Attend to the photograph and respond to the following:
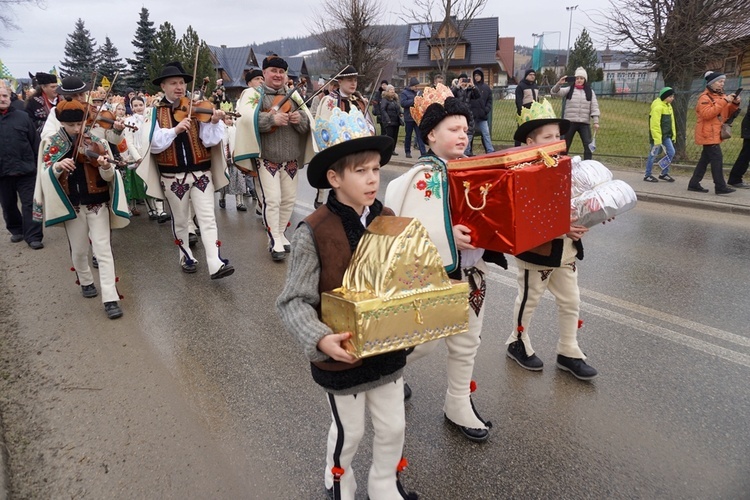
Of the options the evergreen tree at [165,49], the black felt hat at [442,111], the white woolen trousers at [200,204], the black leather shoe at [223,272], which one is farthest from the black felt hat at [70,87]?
the evergreen tree at [165,49]

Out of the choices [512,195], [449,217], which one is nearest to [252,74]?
[449,217]

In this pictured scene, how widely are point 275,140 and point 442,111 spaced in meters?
3.73

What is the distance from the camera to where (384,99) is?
14.1 meters

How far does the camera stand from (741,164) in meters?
8.66

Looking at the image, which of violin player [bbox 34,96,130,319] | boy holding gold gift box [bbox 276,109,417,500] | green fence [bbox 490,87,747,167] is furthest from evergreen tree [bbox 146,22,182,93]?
boy holding gold gift box [bbox 276,109,417,500]

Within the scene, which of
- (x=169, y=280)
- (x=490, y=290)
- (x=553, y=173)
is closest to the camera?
(x=553, y=173)

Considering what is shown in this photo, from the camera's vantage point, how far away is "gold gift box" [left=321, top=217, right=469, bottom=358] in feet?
5.34

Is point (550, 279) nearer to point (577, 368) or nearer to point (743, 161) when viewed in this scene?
point (577, 368)

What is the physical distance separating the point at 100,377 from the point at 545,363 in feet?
10.2

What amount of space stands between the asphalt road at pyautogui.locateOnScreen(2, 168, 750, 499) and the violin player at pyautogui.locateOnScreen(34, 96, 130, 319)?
20.0 inches

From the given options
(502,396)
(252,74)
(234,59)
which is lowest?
(502,396)

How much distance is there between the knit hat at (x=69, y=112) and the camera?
174 inches

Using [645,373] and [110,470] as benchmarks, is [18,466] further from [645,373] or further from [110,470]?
[645,373]

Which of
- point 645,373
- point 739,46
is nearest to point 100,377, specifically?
point 645,373
